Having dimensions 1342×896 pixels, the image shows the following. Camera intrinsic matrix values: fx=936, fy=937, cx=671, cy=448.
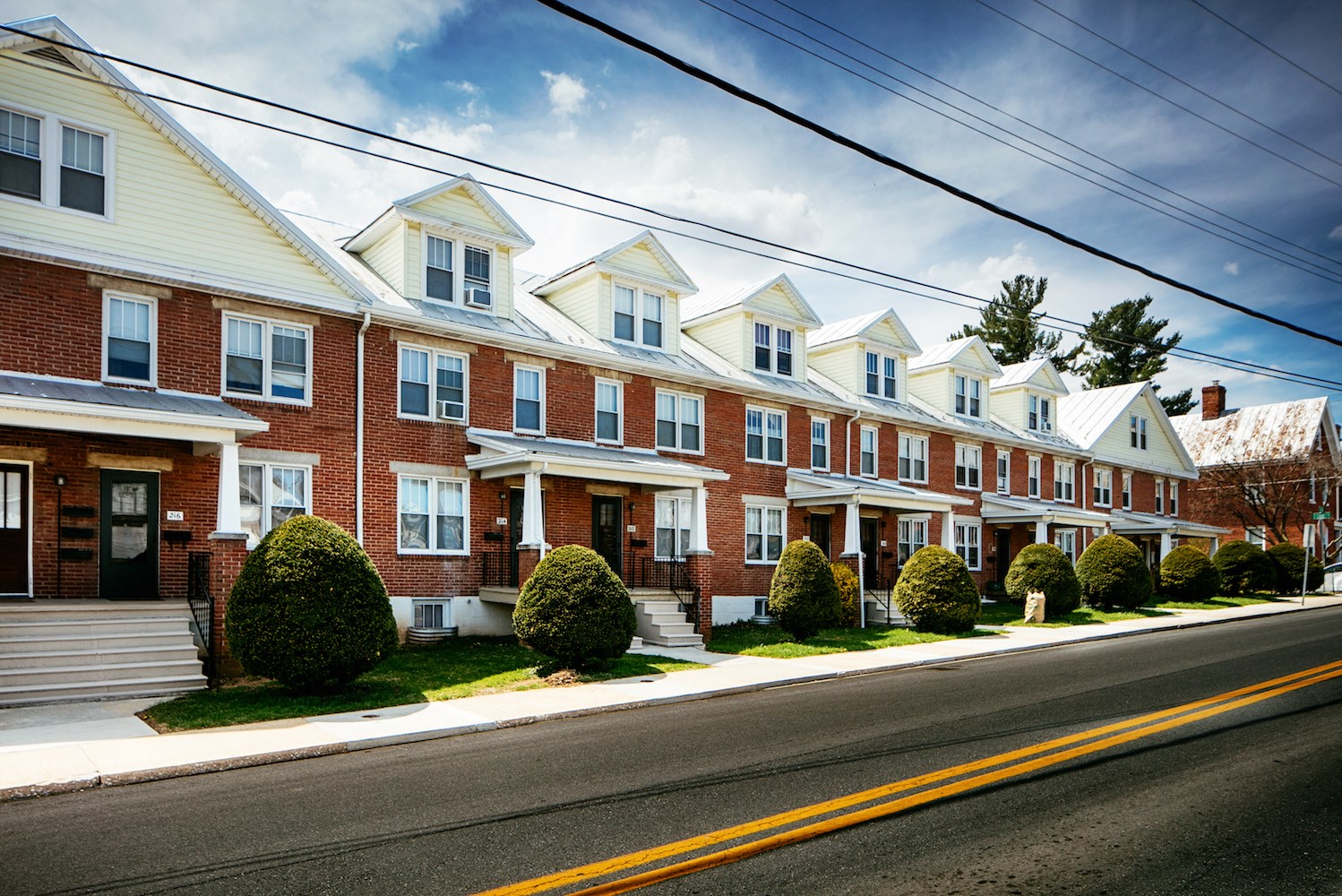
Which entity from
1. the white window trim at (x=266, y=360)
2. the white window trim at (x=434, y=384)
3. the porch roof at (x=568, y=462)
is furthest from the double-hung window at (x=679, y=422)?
the white window trim at (x=266, y=360)

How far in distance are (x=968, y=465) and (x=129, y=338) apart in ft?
89.4

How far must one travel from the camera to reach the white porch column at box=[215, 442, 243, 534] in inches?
578

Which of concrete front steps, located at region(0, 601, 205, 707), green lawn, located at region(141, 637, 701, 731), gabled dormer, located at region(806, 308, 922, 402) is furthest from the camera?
gabled dormer, located at region(806, 308, 922, 402)

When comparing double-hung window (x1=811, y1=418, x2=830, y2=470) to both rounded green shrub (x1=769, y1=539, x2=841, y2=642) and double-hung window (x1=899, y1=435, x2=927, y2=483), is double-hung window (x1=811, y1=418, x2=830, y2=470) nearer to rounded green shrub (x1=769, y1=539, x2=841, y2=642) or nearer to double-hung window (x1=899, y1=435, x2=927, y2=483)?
double-hung window (x1=899, y1=435, x2=927, y2=483)

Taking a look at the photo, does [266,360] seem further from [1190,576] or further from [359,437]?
[1190,576]

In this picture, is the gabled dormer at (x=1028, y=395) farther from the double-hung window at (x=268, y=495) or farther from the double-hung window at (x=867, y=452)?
the double-hung window at (x=268, y=495)

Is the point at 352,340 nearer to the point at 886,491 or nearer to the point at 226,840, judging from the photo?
the point at 226,840

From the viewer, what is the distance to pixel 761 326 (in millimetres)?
27359

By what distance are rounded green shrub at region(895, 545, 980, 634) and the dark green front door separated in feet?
53.5

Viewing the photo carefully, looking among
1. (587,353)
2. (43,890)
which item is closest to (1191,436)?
(587,353)

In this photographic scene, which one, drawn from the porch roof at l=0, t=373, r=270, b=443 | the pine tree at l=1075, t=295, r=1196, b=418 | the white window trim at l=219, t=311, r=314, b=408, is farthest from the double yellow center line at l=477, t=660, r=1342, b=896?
the pine tree at l=1075, t=295, r=1196, b=418

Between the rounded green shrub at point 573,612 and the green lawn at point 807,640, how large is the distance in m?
4.42

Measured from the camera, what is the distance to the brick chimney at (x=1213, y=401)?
58.6m

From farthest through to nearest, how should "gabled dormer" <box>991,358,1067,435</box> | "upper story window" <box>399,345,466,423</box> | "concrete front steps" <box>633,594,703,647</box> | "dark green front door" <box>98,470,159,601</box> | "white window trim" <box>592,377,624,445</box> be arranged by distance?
1. "gabled dormer" <box>991,358,1067,435</box>
2. "white window trim" <box>592,377,624,445</box>
3. "concrete front steps" <box>633,594,703,647</box>
4. "upper story window" <box>399,345,466,423</box>
5. "dark green front door" <box>98,470,159,601</box>
